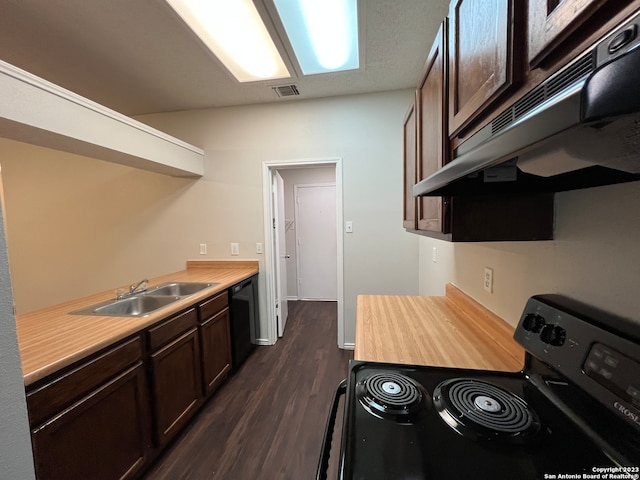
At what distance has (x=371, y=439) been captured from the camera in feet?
1.98

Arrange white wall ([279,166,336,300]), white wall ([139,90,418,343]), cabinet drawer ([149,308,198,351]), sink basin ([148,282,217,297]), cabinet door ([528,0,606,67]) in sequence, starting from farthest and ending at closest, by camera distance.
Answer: white wall ([279,166,336,300]) → white wall ([139,90,418,343]) → sink basin ([148,282,217,297]) → cabinet drawer ([149,308,198,351]) → cabinet door ([528,0,606,67])

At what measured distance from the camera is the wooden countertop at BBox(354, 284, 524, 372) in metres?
1.00

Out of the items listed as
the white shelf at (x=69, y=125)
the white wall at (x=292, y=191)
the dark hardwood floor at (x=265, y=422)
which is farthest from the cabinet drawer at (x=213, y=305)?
the white wall at (x=292, y=191)

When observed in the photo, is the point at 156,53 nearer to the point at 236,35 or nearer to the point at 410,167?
the point at 236,35

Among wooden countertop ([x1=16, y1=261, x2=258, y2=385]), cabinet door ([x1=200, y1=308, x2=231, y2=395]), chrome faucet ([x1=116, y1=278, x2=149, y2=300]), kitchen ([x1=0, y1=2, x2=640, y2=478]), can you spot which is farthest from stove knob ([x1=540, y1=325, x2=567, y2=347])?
chrome faucet ([x1=116, y1=278, x2=149, y2=300])

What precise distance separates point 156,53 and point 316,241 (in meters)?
3.12

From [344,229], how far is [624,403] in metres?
2.34

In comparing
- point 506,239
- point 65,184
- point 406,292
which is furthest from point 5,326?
point 65,184

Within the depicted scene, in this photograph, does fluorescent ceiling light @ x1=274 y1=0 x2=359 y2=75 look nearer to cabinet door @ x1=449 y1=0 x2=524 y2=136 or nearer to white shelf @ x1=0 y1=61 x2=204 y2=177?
cabinet door @ x1=449 y1=0 x2=524 y2=136

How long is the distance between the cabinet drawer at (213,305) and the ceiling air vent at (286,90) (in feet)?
6.29

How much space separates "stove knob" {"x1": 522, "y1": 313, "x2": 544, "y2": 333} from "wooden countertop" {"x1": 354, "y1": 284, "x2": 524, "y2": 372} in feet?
0.65

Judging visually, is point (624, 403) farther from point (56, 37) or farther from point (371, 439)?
point (56, 37)

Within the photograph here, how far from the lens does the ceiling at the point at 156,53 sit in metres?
1.58

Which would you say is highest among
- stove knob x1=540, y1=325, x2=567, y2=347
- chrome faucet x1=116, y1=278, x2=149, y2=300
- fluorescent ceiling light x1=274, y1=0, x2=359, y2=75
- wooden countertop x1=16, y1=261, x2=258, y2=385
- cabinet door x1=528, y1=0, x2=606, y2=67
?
fluorescent ceiling light x1=274, y1=0, x2=359, y2=75
